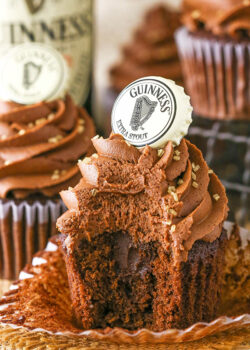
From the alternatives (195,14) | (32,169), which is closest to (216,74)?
(195,14)

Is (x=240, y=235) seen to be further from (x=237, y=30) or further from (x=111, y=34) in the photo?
(x=111, y=34)

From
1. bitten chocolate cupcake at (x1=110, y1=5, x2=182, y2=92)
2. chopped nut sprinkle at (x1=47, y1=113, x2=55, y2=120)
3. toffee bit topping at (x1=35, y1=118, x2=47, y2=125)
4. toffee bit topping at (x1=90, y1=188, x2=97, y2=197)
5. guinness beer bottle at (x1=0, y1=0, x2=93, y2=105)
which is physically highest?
guinness beer bottle at (x1=0, y1=0, x2=93, y2=105)

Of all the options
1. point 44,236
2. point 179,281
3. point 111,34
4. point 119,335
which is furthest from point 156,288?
point 111,34

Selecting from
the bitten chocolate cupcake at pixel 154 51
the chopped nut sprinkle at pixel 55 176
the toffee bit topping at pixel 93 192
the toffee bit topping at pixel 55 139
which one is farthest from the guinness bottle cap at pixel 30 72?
the bitten chocolate cupcake at pixel 154 51

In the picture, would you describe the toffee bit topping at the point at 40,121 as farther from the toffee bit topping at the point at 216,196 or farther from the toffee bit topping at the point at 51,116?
the toffee bit topping at the point at 216,196

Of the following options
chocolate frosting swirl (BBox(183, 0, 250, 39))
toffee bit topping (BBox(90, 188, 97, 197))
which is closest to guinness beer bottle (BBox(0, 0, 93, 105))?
chocolate frosting swirl (BBox(183, 0, 250, 39))

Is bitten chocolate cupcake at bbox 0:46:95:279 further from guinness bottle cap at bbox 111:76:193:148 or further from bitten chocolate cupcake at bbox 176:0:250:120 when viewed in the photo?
bitten chocolate cupcake at bbox 176:0:250:120
